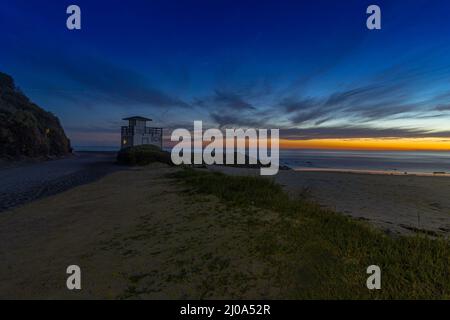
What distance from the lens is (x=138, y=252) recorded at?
5.48m

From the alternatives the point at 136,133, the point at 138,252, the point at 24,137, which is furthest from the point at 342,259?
the point at 136,133

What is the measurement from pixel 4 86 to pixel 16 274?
2727 inches

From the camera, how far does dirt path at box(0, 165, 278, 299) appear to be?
164 inches

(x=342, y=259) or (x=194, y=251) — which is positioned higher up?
(x=342, y=259)

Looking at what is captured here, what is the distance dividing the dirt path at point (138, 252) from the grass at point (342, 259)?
36 centimetres

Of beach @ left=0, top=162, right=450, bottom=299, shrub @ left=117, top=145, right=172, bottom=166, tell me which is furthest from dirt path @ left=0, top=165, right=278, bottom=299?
shrub @ left=117, top=145, right=172, bottom=166

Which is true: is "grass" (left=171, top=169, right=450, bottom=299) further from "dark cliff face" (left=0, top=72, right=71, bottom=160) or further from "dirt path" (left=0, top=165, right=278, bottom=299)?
"dark cliff face" (left=0, top=72, right=71, bottom=160)

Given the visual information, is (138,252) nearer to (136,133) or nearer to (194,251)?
(194,251)

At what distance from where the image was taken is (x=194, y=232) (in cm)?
641

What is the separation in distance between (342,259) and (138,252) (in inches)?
158

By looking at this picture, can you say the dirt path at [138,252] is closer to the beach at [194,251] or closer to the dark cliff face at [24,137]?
the beach at [194,251]

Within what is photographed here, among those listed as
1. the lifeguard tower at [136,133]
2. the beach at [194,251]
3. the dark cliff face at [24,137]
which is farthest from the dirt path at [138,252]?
the lifeguard tower at [136,133]
